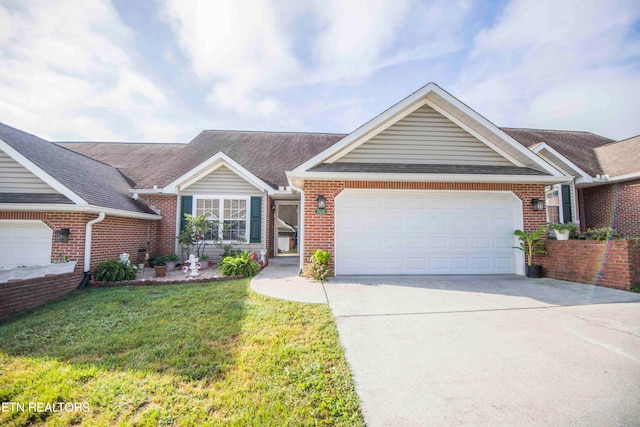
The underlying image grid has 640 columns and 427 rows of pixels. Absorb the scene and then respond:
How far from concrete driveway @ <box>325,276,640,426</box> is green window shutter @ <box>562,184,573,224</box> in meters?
6.53

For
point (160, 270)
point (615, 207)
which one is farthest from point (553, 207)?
point (160, 270)

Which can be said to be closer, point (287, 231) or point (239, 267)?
point (239, 267)

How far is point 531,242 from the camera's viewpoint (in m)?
7.48

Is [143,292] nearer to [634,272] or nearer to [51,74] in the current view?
[51,74]

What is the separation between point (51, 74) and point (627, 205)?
19831mm

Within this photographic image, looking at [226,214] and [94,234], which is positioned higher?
[226,214]

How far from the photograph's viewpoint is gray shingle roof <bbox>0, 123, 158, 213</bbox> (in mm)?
7306

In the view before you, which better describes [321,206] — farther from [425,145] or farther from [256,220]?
[256,220]

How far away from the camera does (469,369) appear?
280 centimetres

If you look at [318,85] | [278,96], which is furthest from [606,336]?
[278,96]

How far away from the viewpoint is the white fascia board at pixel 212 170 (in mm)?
9867

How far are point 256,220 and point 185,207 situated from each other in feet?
8.83

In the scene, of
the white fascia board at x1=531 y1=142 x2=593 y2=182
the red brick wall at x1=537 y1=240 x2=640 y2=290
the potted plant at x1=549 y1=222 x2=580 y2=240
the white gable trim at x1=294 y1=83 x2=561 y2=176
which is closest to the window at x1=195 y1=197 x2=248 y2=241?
the white gable trim at x1=294 y1=83 x2=561 y2=176

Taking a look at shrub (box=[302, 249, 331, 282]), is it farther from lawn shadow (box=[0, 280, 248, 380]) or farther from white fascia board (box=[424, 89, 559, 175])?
white fascia board (box=[424, 89, 559, 175])
